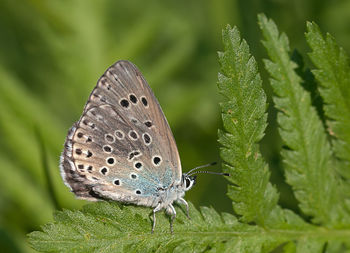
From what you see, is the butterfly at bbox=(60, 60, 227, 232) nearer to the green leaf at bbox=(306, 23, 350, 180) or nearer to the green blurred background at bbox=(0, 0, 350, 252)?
the green blurred background at bbox=(0, 0, 350, 252)

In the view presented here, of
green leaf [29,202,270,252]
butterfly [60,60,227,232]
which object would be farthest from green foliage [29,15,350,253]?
butterfly [60,60,227,232]

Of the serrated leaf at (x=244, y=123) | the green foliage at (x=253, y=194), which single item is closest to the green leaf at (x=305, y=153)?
the green foliage at (x=253, y=194)

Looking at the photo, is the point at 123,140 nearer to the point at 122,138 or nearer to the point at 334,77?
the point at 122,138

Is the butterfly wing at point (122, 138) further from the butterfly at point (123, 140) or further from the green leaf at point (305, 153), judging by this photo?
the green leaf at point (305, 153)

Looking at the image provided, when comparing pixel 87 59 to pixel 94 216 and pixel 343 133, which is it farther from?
pixel 343 133

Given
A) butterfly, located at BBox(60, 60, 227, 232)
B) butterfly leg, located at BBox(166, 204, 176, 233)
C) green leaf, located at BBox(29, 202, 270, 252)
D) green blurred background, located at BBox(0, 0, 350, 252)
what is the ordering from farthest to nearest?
green blurred background, located at BBox(0, 0, 350, 252) < butterfly, located at BBox(60, 60, 227, 232) < butterfly leg, located at BBox(166, 204, 176, 233) < green leaf, located at BBox(29, 202, 270, 252)

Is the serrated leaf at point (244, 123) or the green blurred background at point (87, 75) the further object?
the green blurred background at point (87, 75)
